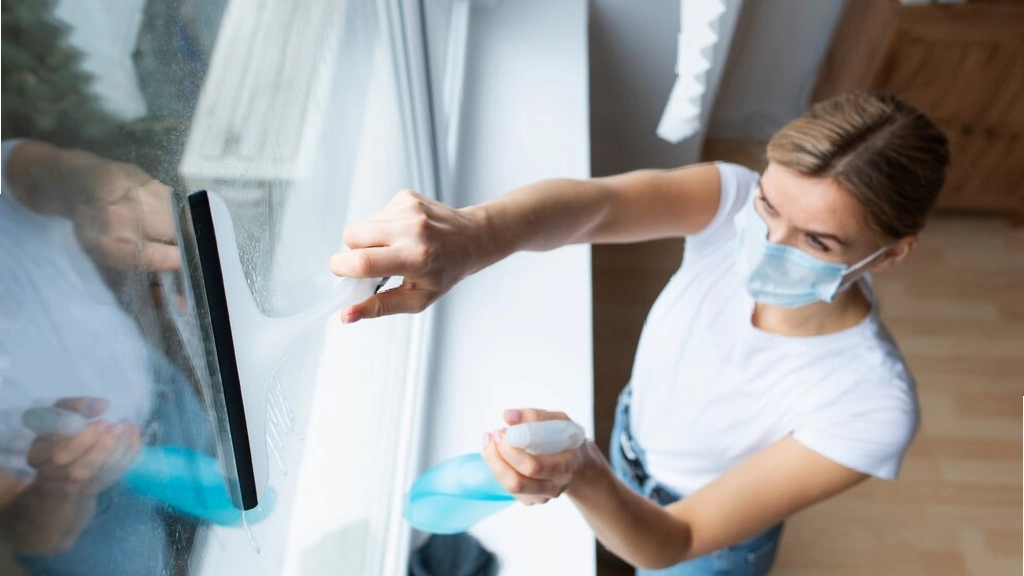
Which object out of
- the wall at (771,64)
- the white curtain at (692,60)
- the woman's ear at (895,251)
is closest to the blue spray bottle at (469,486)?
the woman's ear at (895,251)

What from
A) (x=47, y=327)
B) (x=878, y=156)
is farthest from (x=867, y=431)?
(x=47, y=327)

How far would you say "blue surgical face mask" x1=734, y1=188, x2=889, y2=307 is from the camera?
0.91 meters

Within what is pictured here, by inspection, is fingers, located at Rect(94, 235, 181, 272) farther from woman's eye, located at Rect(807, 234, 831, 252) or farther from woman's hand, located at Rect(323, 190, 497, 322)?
woman's eye, located at Rect(807, 234, 831, 252)

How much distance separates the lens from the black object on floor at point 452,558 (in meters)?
0.91

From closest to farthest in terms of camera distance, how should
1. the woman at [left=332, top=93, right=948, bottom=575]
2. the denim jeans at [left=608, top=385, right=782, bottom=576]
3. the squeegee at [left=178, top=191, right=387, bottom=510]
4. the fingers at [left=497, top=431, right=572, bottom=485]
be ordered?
1. the squeegee at [left=178, top=191, right=387, bottom=510]
2. the fingers at [left=497, top=431, right=572, bottom=485]
3. the woman at [left=332, top=93, right=948, bottom=575]
4. the denim jeans at [left=608, top=385, right=782, bottom=576]

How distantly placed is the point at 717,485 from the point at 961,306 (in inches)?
62.6

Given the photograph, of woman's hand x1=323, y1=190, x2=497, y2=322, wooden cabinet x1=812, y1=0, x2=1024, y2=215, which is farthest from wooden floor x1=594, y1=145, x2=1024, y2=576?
woman's hand x1=323, y1=190, x2=497, y2=322

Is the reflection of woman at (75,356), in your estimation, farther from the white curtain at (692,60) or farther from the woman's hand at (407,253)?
the white curtain at (692,60)

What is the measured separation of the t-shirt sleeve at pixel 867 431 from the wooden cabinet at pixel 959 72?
1.32m

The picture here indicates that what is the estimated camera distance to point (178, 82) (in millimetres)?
418

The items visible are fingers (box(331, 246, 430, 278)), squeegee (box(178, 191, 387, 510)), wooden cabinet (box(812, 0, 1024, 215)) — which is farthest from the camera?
wooden cabinet (box(812, 0, 1024, 215))

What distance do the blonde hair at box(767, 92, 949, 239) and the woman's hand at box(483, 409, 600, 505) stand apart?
401 mm

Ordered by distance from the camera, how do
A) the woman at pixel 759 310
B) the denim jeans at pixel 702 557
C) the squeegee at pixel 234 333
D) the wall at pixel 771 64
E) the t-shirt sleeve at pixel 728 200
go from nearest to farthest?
the squeegee at pixel 234 333, the woman at pixel 759 310, the t-shirt sleeve at pixel 728 200, the denim jeans at pixel 702 557, the wall at pixel 771 64

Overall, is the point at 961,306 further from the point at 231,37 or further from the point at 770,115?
the point at 231,37
